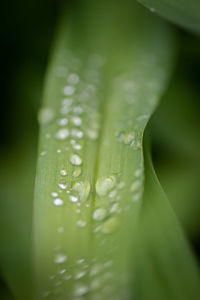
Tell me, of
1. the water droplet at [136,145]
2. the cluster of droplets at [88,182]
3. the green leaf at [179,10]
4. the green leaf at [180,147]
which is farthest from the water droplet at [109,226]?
the green leaf at [179,10]

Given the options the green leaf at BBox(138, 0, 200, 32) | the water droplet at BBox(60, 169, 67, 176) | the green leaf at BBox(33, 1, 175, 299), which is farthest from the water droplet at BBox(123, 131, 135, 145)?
the green leaf at BBox(138, 0, 200, 32)

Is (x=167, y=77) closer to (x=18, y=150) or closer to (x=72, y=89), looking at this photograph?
(x=72, y=89)

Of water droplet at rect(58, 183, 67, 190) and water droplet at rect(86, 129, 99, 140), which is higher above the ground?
water droplet at rect(86, 129, 99, 140)

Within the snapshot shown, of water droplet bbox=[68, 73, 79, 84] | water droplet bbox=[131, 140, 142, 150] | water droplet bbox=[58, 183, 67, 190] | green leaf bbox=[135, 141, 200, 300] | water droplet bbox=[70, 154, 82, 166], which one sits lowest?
green leaf bbox=[135, 141, 200, 300]

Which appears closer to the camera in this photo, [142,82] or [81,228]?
[81,228]

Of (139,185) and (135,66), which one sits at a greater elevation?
(135,66)

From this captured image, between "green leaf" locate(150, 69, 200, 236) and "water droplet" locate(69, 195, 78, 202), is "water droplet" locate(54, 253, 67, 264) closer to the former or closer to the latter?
"water droplet" locate(69, 195, 78, 202)

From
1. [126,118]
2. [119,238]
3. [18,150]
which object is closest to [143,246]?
[119,238]
